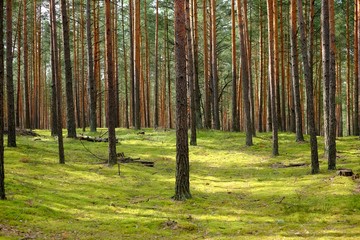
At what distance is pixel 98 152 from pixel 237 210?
11007 millimetres

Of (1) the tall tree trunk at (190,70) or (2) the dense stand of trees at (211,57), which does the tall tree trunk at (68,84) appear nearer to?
(2) the dense stand of trees at (211,57)

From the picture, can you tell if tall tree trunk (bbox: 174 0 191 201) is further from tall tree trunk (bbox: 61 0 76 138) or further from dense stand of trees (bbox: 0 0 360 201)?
tall tree trunk (bbox: 61 0 76 138)

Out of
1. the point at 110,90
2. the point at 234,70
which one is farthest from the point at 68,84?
the point at 234,70

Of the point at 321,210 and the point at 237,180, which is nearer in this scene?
the point at 321,210

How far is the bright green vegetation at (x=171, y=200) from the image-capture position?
319 inches

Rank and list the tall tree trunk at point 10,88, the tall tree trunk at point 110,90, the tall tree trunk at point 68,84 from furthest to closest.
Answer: the tall tree trunk at point 68,84 < the tall tree trunk at point 10,88 < the tall tree trunk at point 110,90

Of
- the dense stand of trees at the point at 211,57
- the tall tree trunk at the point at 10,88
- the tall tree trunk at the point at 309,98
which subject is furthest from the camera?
the tall tree trunk at the point at 10,88

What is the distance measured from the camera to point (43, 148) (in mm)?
18391

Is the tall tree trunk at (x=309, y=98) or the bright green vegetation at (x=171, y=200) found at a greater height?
the tall tree trunk at (x=309, y=98)

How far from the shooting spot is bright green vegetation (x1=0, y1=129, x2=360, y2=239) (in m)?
8.09

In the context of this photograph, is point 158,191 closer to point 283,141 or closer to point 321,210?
point 321,210

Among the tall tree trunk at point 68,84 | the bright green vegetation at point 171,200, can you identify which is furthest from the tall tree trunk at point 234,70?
the tall tree trunk at point 68,84

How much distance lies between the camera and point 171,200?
1079 centimetres

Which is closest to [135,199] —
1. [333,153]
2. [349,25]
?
[333,153]
